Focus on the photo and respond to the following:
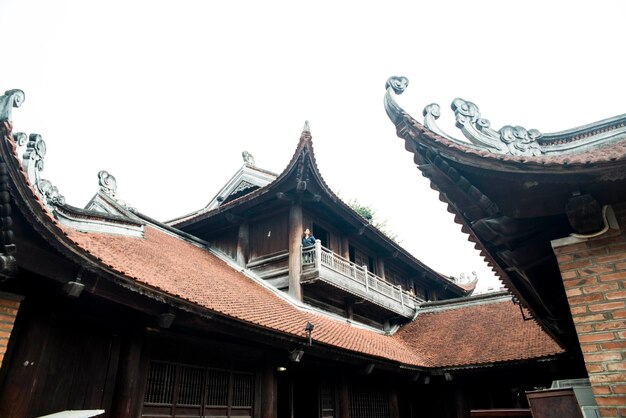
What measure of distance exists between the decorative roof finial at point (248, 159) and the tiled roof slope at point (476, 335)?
799cm

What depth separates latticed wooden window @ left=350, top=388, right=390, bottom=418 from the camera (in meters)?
10.2

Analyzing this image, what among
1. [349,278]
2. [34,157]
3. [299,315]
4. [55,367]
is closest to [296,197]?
[349,278]

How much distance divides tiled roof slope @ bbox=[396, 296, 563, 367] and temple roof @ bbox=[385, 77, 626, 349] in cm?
776

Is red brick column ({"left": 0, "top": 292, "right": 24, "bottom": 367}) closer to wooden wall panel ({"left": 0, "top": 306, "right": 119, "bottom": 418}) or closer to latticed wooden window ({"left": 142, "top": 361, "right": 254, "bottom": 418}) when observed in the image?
wooden wall panel ({"left": 0, "top": 306, "right": 119, "bottom": 418})

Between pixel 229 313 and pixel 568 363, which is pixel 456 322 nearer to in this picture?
pixel 568 363

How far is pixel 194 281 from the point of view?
27.2ft

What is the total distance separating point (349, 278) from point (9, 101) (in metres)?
10.2

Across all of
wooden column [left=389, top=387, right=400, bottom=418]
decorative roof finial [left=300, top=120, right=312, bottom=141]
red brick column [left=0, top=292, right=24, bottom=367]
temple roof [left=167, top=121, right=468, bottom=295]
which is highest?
decorative roof finial [left=300, top=120, right=312, bottom=141]

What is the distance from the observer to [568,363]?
1041cm

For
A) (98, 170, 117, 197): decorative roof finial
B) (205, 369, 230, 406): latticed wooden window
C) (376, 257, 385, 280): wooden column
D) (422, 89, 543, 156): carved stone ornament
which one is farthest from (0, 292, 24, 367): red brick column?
(376, 257, 385, 280): wooden column

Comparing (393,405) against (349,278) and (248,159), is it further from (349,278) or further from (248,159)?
(248,159)

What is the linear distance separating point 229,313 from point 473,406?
920cm

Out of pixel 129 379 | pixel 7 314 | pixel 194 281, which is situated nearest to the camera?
pixel 7 314

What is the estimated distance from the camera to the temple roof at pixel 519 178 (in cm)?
311
